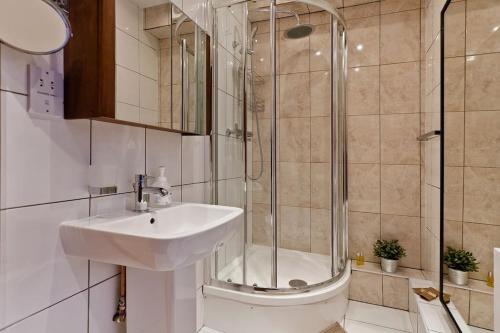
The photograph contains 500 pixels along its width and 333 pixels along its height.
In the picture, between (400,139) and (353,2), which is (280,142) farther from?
(353,2)

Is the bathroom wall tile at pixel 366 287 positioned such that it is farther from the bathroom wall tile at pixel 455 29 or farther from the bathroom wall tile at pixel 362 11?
the bathroom wall tile at pixel 362 11

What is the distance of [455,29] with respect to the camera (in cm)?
127

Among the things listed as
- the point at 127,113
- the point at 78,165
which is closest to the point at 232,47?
the point at 127,113

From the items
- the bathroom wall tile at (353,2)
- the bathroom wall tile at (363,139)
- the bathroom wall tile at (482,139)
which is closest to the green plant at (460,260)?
the bathroom wall tile at (482,139)

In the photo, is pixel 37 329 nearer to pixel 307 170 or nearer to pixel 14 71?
pixel 14 71

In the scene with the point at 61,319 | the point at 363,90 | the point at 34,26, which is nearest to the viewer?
the point at 34,26

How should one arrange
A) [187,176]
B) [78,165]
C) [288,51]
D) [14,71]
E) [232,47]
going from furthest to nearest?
[288,51] → [232,47] → [187,176] → [78,165] → [14,71]

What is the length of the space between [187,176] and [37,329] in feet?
2.72

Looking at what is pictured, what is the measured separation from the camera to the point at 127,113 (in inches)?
36.0

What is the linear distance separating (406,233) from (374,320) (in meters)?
0.69

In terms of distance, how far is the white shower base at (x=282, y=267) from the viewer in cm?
160

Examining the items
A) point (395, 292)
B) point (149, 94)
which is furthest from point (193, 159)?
point (395, 292)

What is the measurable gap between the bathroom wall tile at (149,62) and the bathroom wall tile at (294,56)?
37.5 inches

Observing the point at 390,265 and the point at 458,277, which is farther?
the point at 390,265
